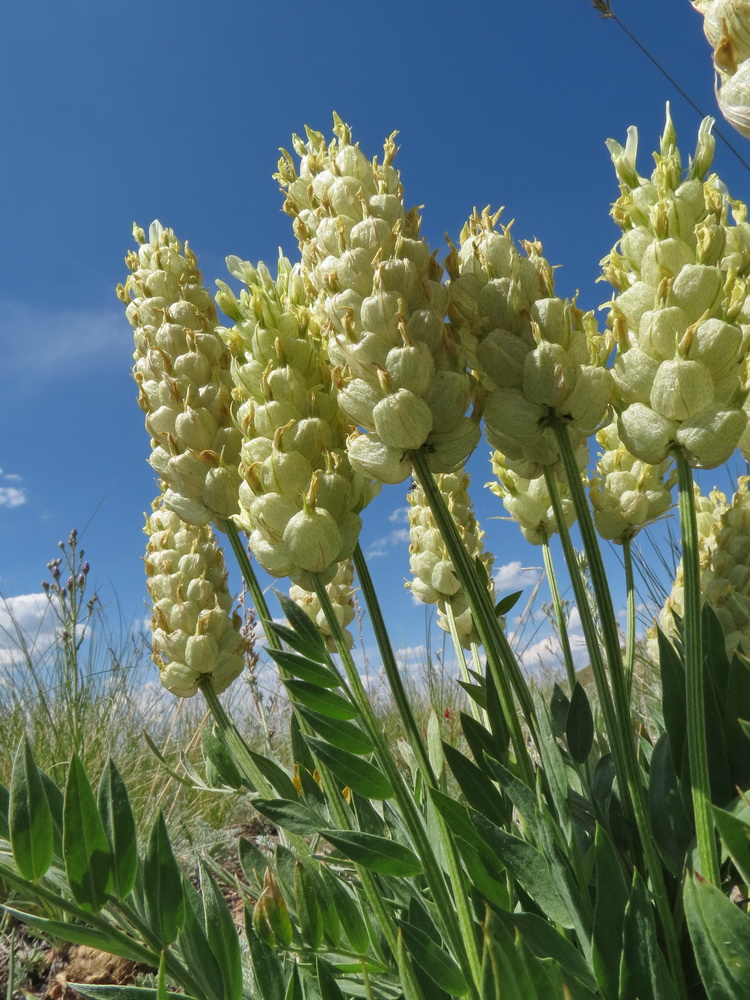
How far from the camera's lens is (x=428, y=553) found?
173cm

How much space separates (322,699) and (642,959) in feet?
1.58

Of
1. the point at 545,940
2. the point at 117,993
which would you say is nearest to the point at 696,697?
the point at 545,940

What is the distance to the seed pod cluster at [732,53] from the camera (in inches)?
25.2

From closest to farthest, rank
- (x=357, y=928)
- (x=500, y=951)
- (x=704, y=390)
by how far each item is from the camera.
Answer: (x=500, y=951) → (x=704, y=390) → (x=357, y=928)

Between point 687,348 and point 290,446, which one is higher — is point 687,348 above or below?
A: below

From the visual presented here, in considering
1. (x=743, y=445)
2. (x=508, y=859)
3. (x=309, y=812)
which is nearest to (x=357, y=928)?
(x=309, y=812)

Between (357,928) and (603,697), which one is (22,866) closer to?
(357,928)

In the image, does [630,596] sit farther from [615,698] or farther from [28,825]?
[28,825]

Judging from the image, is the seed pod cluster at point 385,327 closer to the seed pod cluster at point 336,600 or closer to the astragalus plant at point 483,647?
the astragalus plant at point 483,647

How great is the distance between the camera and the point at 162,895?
98 cm

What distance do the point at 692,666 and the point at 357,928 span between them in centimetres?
65

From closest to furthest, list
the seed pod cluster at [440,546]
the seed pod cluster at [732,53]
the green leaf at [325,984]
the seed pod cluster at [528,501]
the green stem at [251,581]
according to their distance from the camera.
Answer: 1. the seed pod cluster at [732,53]
2. the green leaf at [325,984]
3. the green stem at [251,581]
4. the seed pod cluster at [528,501]
5. the seed pod cluster at [440,546]

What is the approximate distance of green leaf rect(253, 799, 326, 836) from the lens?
99 centimetres

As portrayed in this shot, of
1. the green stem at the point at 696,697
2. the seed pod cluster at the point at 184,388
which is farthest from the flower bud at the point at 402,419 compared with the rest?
the seed pod cluster at the point at 184,388
